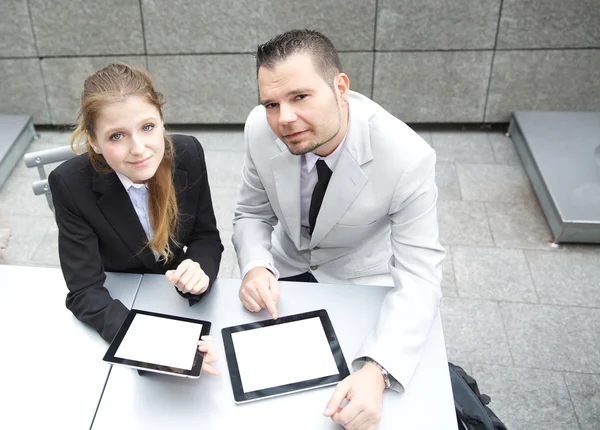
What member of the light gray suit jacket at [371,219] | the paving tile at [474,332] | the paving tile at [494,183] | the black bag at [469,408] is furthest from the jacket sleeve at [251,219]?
the paving tile at [494,183]

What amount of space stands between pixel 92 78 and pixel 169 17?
2241mm

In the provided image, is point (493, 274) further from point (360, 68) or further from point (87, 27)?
point (87, 27)

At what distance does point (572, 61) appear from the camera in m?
3.65

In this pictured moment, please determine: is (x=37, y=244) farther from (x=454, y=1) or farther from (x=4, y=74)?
(x=454, y=1)

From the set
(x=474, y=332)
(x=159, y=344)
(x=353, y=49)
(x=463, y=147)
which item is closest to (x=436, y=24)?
(x=353, y=49)

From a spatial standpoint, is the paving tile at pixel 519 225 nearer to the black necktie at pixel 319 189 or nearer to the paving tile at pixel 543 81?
the paving tile at pixel 543 81

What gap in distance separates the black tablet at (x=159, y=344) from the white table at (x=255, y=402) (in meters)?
0.07

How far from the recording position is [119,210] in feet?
5.49

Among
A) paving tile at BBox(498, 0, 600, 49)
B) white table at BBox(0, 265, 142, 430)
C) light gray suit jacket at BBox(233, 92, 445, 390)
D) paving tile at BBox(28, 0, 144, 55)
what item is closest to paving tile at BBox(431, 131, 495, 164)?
paving tile at BBox(498, 0, 600, 49)

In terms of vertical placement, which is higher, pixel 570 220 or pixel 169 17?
pixel 169 17

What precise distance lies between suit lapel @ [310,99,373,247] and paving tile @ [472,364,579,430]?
1097mm

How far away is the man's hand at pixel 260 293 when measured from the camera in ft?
5.02

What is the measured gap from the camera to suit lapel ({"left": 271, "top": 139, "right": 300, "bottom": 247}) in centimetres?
178

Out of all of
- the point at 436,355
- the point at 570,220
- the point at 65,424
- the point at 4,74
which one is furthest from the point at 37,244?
the point at 570,220
